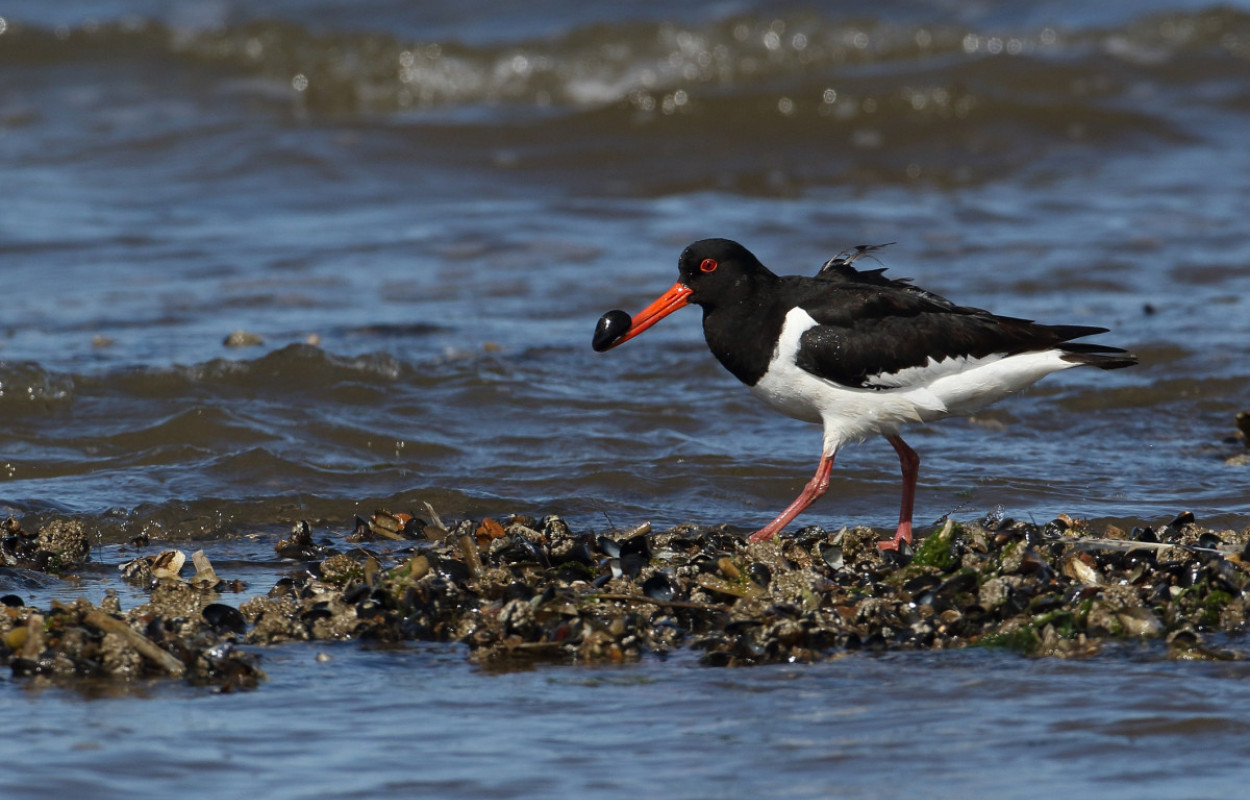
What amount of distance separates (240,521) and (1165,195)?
11.0m

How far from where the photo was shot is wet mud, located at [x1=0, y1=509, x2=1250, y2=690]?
4.59 metres

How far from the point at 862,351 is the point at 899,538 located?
80 cm

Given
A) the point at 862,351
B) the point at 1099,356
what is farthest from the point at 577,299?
the point at 1099,356

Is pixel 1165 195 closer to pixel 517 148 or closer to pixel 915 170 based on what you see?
pixel 915 170

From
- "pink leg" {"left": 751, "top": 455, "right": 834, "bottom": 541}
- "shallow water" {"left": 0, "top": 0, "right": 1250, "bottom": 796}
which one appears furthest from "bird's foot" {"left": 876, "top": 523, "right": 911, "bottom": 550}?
"shallow water" {"left": 0, "top": 0, "right": 1250, "bottom": 796}

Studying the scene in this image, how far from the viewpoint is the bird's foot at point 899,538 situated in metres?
5.57

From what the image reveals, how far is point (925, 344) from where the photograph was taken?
20.0 ft

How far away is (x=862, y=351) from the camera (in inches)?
234

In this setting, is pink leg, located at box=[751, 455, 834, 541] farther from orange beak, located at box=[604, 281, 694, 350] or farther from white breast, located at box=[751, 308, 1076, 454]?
orange beak, located at box=[604, 281, 694, 350]

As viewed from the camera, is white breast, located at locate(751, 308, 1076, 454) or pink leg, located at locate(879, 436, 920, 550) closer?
pink leg, located at locate(879, 436, 920, 550)

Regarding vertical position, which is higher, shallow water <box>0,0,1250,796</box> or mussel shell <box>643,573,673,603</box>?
shallow water <box>0,0,1250,796</box>

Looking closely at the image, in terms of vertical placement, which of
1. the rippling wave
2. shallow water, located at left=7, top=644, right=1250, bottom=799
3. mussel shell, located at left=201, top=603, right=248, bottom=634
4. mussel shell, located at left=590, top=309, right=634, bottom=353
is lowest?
shallow water, located at left=7, top=644, right=1250, bottom=799

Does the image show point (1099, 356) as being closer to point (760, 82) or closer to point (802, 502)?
point (802, 502)

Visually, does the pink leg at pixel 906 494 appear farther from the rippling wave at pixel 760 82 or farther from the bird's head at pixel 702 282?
the rippling wave at pixel 760 82
